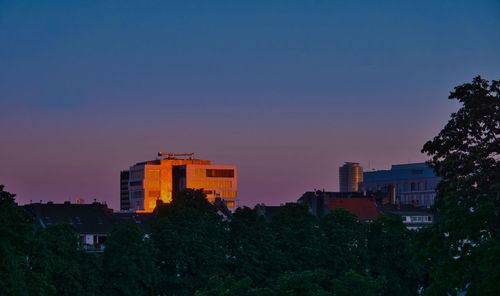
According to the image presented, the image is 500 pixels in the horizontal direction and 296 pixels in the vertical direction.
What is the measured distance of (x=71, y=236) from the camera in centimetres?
9956

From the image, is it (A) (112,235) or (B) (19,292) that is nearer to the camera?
(B) (19,292)

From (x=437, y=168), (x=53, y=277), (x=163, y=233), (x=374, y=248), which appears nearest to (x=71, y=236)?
(x=53, y=277)

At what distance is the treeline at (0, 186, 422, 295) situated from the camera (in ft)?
311

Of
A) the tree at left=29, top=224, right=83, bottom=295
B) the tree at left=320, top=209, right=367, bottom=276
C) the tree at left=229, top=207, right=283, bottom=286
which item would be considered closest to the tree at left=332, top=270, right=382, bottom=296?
the tree at left=229, top=207, right=283, bottom=286

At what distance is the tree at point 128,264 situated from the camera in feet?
339

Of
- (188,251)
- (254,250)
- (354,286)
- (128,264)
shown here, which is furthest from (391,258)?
(128,264)

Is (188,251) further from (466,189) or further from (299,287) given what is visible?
(466,189)

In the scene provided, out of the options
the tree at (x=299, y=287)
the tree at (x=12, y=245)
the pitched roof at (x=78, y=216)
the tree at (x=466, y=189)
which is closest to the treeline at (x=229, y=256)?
the tree at (x=299, y=287)

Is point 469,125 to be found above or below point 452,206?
above

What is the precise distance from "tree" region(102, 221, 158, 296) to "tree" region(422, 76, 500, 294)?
47186 millimetres

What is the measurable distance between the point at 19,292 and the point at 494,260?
36840 millimetres

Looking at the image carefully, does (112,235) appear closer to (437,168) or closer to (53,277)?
(53,277)

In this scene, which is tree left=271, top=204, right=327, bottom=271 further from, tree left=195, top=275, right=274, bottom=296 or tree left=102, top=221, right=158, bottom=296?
tree left=195, top=275, right=274, bottom=296

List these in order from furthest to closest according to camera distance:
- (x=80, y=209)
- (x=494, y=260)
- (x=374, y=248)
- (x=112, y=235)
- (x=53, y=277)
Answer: (x=80, y=209)
(x=374, y=248)
(x=112, y=235)
(x=53, y=277)
(x=494, y=260)
